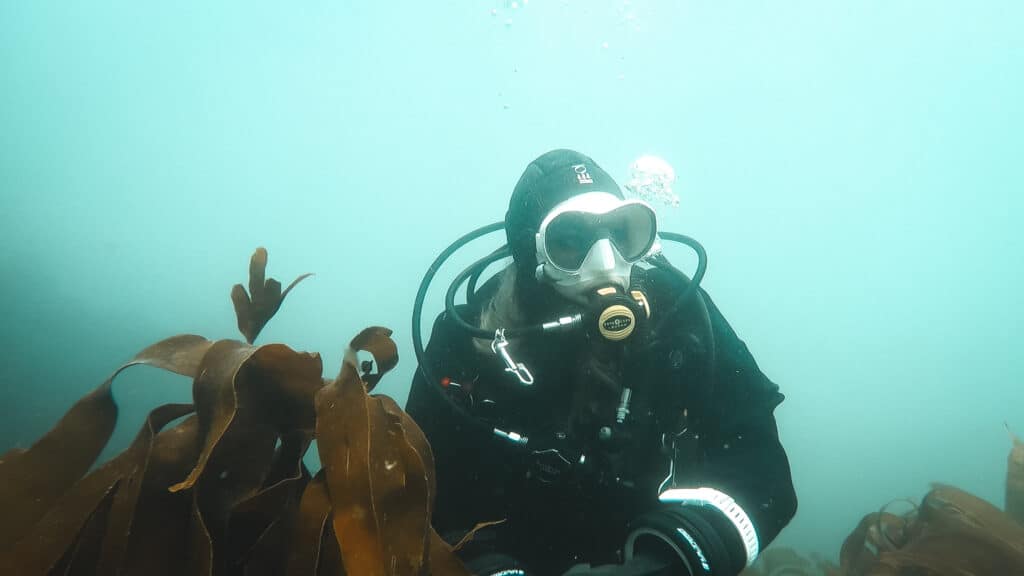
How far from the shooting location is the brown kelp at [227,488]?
121 centimetres

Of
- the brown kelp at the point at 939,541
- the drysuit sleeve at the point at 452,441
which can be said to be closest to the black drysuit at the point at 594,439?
the drysuit sleeve at the point at 452,441

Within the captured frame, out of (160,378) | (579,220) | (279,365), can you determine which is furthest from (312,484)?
(160,378)

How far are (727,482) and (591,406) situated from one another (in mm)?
653

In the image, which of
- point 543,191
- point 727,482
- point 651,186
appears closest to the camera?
point 727,482

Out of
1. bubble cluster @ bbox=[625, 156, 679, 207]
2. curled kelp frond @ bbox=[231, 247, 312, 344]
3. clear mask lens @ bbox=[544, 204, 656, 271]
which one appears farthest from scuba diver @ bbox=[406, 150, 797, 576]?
bubble cluster @ bbox=[625, 156, 679, 207]

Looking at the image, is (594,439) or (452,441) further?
(452,441)

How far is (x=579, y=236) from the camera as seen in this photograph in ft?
8.13

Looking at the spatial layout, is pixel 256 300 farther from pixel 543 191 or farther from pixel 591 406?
pixel 543 191

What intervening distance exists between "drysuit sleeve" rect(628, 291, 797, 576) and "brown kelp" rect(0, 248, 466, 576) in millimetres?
767

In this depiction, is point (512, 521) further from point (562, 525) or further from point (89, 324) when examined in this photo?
point (89, 324)

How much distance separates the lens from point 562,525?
2.21 m

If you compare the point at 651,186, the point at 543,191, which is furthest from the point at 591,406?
the point at 651,186

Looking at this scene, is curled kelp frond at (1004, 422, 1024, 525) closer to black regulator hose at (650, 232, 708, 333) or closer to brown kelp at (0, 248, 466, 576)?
black regulator hose at (650, 232, 708, 333)

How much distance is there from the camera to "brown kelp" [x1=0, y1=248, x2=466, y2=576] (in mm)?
1209
